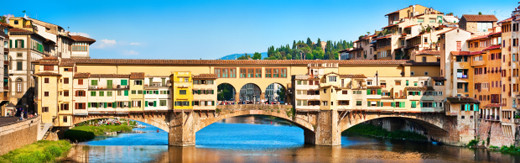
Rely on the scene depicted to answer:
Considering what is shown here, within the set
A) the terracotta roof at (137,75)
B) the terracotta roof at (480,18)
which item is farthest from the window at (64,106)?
the terracotta roof at (480,18)

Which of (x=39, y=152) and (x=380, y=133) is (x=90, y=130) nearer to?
(x=39, y=152)

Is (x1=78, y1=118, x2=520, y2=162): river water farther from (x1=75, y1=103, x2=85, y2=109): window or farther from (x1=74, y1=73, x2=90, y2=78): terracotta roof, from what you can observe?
(x1=74, y1=73, x2=90, y2=78): terracotta roof

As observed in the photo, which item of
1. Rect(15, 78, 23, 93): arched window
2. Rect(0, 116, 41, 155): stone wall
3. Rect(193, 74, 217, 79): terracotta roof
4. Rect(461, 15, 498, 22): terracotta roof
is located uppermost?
Rect(461, 15, 498, 22): terracotta roof

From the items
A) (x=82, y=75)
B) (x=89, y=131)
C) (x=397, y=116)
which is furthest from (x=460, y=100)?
(x=89, y=131)

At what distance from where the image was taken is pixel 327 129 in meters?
66.7

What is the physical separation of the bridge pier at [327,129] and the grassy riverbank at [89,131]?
23.1 meters

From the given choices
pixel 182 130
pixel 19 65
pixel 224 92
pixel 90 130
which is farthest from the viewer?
pixel 224 92

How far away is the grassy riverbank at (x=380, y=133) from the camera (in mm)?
75438

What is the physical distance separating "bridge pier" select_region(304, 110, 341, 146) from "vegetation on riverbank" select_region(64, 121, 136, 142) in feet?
75.8

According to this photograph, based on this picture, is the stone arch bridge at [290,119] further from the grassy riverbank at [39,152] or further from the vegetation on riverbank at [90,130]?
the vegetation on riverbank at [90,130]

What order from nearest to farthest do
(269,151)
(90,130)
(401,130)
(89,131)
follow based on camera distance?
1. (269,151)
2. (89,131)
3. (90,130)
4. (401,130)

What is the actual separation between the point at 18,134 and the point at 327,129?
2854 cm

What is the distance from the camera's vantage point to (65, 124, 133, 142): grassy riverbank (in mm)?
70688

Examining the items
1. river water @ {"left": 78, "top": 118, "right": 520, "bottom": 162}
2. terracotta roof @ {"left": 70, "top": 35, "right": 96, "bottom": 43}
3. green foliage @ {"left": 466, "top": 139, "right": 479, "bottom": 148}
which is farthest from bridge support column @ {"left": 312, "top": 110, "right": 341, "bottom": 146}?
terracotta roof @ {"left": 70, "top": 35, "right": 96, "bottom": 43}
